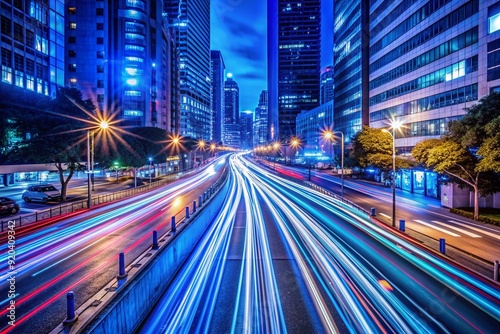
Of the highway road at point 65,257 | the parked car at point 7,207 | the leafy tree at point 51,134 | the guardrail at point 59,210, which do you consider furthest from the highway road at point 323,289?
the leafy tree at point 51,134

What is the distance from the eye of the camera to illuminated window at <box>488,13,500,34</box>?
3103cm

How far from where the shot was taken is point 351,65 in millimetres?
78062

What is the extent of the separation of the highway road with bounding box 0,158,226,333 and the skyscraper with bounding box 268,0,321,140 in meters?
172

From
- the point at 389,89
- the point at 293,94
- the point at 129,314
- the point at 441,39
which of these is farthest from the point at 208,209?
the point at 293,94

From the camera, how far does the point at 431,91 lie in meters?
43.3

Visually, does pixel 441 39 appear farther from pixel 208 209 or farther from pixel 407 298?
pixel 407 298

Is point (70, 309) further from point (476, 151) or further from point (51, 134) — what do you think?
point (476, 151)

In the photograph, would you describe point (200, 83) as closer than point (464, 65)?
No

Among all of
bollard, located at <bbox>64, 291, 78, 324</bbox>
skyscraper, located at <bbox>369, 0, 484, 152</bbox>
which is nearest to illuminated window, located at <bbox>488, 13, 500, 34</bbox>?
skyscraper, located at <bbox>369, 0, 484, 152</bbox>

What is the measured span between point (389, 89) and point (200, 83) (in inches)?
6122

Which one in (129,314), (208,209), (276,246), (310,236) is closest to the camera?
(129,314)

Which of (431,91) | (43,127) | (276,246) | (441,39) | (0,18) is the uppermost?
(0,18)

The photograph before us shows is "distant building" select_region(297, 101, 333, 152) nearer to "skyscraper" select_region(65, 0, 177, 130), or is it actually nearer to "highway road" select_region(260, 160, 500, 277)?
"skyscraper" select_region(65, 0, 177, 130)

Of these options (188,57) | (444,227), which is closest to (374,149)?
(444,227)
